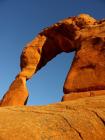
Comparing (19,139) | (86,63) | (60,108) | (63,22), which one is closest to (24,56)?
(63,22)

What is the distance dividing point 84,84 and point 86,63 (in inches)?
77.3

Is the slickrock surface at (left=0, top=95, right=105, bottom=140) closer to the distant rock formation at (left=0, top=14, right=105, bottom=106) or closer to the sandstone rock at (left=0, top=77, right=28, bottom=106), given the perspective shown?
the distant rock formation at (left=0, top=14, right=105, bottom=106)

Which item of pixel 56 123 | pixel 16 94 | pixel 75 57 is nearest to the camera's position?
pixel 56 123

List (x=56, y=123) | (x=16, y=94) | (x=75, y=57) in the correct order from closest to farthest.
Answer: (x=56, y=123) → (x=75, y=57) → (x=16, y=94)

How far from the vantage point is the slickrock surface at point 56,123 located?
33.6 feet

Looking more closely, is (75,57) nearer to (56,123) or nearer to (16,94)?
(16,94)

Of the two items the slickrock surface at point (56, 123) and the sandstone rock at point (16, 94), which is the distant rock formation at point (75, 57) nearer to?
the sandstone rock at point (16, 94)

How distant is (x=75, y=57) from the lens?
24484 millimetres

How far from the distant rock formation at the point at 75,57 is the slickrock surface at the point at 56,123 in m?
8.43

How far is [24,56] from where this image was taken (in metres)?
31.0

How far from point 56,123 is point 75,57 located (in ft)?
46.0

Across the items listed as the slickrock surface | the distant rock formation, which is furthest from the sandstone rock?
the slickrock surface

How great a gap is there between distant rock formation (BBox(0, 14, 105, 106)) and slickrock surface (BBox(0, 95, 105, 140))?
8429mm

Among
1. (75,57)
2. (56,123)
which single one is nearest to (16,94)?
(75,57)
